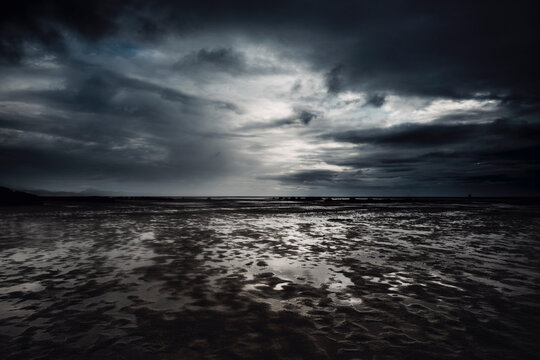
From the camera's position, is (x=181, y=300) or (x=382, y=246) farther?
(x=382, y=246)

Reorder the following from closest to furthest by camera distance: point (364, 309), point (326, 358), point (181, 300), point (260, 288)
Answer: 1. point (326, 358)
2. point (364, 309)
3. point (181, 300)
4. point (260, 288)

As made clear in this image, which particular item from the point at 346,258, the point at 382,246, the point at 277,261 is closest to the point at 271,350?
the point at 277,261

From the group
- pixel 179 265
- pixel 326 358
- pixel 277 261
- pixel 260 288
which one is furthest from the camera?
pixel 277 261

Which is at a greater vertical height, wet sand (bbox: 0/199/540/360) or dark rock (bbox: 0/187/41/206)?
dark rock (bbox: 0/187/41/206)

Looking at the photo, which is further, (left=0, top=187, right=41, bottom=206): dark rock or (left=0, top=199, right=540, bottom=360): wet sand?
(left=0, top=187, right=41, bottom=206): dark rock

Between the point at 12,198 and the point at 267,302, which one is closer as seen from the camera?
the point at 267,302

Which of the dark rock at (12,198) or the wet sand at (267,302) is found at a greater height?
the dark rock at (12,198)

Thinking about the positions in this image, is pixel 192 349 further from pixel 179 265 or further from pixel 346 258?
pixel 346 258

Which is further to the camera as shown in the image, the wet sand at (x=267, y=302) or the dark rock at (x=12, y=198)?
the dark rock at (x=12, y=198)

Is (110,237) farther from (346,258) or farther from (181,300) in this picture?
(346,258)

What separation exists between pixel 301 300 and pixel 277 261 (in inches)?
153

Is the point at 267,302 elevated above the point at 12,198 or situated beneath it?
situated beneath

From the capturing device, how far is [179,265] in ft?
32.0

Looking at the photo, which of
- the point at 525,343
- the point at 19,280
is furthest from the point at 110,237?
the point at 525,343
